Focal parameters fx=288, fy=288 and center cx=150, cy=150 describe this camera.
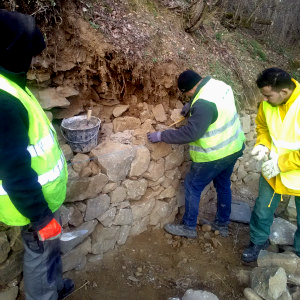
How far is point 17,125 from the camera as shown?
1.60 m

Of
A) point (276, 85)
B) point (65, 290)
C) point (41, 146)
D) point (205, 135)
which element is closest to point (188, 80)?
point (205, 135)

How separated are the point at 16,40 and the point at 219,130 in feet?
7.25

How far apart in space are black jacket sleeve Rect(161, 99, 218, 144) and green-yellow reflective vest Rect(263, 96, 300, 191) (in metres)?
0.58

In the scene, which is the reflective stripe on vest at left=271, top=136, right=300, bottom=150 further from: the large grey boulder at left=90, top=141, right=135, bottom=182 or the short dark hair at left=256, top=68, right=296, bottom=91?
the large grey boulder at left=90, top=141, right=135, bottom=182

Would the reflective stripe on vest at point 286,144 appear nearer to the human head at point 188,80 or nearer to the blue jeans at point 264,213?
the blue jeans at point 264,213

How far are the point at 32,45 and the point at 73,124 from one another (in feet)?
4.86

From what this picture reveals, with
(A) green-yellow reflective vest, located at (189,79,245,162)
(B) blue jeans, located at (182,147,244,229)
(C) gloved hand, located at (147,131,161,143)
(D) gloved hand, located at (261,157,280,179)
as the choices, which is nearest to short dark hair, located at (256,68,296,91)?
(A) green-yellow reflective vest, located at (189,79,245,162)

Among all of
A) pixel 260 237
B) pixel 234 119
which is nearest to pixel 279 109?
pixel 234 119

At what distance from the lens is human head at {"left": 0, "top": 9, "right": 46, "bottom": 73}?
1644 millimetres

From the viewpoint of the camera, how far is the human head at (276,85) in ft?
8.98

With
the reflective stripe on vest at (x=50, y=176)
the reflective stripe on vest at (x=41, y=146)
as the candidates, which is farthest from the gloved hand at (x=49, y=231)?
the reflective stripe on vest at (x=41, y=146)

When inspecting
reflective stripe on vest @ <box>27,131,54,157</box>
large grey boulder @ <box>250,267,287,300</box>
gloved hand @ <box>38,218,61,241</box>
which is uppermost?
reflective stripe on vest @ <box>27,131,54,157</box>

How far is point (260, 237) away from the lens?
11.3 ft

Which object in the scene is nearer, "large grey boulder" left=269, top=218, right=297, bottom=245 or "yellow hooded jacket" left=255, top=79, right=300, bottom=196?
"yellow hooded jacket" left=255, top=79, right=300, bottom=196
